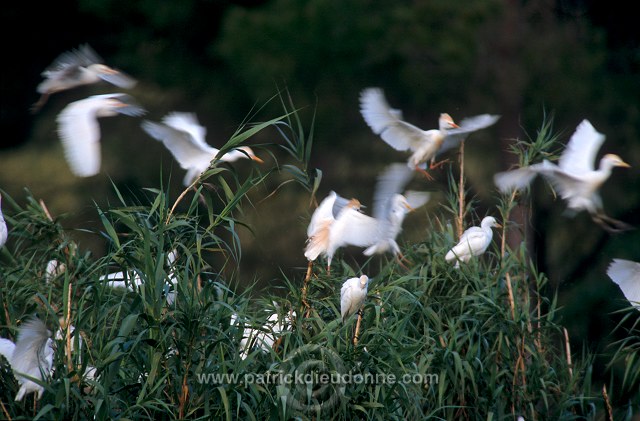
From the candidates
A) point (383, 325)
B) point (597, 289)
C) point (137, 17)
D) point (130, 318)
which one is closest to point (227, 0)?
point (137, 17)

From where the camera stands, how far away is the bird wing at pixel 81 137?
309 cm

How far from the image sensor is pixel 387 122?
4.29 meters

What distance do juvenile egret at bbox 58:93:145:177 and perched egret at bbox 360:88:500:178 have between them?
125 cm

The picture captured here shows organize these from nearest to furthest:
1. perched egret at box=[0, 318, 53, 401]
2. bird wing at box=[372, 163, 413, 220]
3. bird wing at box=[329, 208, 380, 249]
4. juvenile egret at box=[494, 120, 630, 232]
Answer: perched egret at box=[0, 318, 53, 401] → bird wing at box=[329, 208, 380, 249] → juvenile egret at box=[494, 120, 630, 232] → bird wing at box=[372, 163, 413, 220]

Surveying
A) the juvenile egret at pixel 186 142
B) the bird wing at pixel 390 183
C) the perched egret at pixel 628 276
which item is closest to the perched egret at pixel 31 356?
the juvenile egret at pixel 186 142

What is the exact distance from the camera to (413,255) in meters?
3.65

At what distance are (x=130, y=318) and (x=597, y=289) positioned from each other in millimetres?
4541

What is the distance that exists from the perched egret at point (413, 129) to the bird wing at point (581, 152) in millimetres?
363

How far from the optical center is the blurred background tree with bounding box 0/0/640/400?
6.51m

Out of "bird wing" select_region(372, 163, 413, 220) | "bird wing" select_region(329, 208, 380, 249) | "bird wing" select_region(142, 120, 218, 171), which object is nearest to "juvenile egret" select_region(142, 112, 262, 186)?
"bird wing" select_region(142, 120, 218, 171)

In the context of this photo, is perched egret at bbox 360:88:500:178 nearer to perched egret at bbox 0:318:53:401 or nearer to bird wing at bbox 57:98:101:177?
bird wing at bbox 57:98:101:177

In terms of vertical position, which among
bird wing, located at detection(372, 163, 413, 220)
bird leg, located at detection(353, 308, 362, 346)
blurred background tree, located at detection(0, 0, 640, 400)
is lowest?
blurred background tree, located at detection(0, 0, 640, 400)

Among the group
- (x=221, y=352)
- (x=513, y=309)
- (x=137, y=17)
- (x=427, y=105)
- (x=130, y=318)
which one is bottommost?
(x=427, y=105)

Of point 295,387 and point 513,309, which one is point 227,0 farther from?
point 295,387
